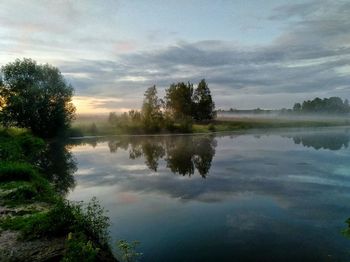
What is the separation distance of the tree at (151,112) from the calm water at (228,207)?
54.6 meters

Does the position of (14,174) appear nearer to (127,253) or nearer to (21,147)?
(127,253)

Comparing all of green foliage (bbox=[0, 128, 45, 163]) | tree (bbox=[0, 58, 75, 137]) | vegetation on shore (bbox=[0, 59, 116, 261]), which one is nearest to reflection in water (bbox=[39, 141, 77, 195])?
vegetation on shore (bbox=[0, 59, 116, 261])

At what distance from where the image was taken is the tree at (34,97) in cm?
6988

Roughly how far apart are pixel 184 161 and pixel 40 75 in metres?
51.6

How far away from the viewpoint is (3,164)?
23.8 m

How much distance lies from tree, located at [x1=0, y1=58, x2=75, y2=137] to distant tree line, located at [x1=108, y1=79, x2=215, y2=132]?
71.2 ft

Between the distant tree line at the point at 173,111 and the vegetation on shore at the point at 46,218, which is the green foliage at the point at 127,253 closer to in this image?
the vegetation on shore at the point at 46,218

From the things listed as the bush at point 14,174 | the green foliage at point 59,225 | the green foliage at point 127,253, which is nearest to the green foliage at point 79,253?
the green foliage at point 127,253

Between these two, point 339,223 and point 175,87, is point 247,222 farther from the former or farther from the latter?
point 175,87

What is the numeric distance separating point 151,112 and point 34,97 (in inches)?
1325

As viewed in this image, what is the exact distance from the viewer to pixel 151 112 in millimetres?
93250

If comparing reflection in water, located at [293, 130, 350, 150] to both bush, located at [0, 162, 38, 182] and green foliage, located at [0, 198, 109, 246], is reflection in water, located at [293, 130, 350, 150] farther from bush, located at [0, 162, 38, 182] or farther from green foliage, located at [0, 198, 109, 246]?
green foliage, located at [0, 198, 109, 246]

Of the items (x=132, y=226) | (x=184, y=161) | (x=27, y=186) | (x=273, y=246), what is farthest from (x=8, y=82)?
(x=273, y=246)

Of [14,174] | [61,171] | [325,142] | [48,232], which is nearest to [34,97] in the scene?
[61,171]
